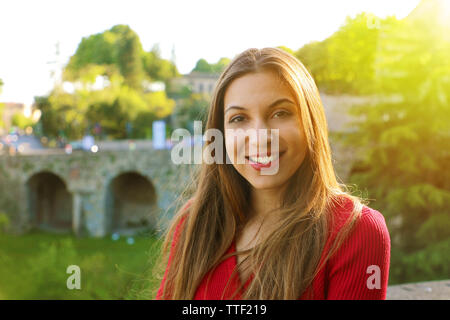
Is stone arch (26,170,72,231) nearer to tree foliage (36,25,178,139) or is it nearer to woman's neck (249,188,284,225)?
tree foliage (36,25,178,139)

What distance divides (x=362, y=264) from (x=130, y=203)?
38.8 ft

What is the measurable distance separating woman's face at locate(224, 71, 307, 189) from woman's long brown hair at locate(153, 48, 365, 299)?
0.05ft

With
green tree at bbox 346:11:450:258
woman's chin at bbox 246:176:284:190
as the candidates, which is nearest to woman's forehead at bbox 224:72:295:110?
woman's chin at bbox 246:176:284:190

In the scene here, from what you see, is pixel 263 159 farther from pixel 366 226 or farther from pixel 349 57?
pixel 349 57

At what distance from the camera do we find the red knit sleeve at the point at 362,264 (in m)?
0.63

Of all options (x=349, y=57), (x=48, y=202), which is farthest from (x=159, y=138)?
(x=349, y=57)

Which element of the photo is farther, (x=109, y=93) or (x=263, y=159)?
(x=109, y=93)

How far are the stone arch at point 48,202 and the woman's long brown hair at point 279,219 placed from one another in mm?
11585

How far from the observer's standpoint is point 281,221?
724 mm

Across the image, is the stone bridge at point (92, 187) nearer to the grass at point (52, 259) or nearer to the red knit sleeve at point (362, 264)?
the grass at point (52, 259)

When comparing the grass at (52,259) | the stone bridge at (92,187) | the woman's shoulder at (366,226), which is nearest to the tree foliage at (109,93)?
the stone bridge at (92,187)

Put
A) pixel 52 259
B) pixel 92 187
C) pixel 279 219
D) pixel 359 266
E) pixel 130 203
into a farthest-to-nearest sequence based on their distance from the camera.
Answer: pixel 130 203, pixel 92 187, pixel 52 259, pixel 279 219, pixel 359 266

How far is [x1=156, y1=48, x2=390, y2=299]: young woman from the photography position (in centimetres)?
65

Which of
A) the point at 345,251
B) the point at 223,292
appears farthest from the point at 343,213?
the point at 223,292
